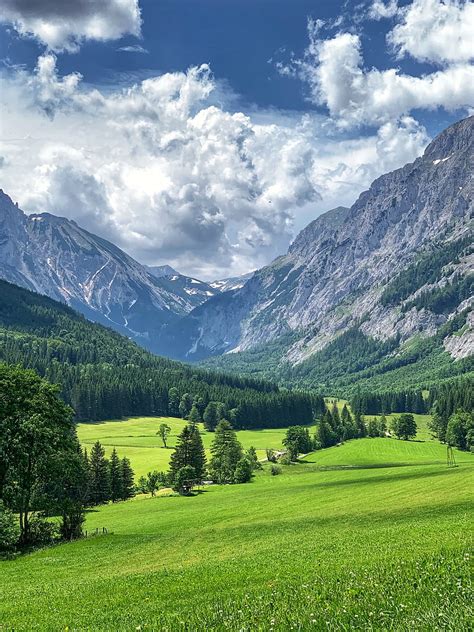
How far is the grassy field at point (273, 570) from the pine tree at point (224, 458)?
5517 centimetres

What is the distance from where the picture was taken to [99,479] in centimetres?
10231

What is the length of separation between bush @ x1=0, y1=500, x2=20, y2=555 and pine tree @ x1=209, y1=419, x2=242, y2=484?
3092 inches

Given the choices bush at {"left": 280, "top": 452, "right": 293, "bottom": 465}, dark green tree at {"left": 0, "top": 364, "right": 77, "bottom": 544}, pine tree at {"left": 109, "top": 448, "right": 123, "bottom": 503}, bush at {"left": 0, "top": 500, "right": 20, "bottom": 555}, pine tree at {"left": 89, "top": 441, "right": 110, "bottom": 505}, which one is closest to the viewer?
bush at {"left": 0, "top": 500, "right": 20, "bottom": 555}

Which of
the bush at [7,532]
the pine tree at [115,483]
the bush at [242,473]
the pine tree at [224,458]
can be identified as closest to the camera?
the bush at [7,532]

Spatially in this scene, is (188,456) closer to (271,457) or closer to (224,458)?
(224,458)

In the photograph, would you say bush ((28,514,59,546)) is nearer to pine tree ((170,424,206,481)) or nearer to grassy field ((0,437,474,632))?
grassy field ((0,437,474,632))

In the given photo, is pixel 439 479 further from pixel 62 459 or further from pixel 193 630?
pixel 193 630

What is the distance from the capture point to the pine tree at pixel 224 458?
126688 mm

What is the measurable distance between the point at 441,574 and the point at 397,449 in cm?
15819

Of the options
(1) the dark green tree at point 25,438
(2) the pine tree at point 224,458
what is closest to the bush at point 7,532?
(1) the dark green tree at point 25,438

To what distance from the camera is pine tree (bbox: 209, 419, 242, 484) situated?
12669 cm

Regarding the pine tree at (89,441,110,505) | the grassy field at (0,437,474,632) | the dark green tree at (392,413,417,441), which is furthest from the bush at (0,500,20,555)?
the dark green tree at (392,413,417,441)

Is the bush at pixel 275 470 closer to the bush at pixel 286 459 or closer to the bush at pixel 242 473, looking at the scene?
the bush at pixel 242 473

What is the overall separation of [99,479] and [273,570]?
85974 millimetres
